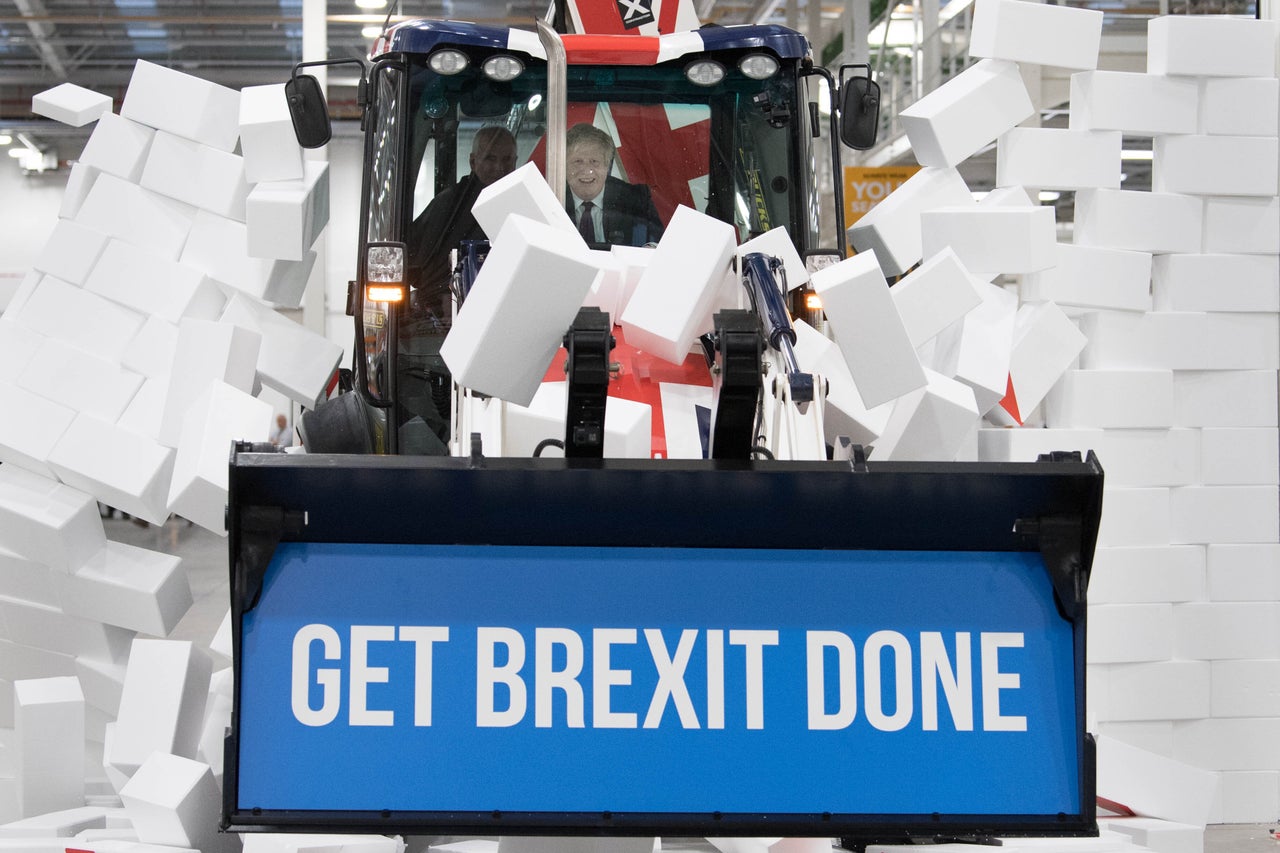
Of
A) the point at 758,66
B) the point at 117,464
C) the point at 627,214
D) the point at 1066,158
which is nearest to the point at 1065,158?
the point at 1066,158

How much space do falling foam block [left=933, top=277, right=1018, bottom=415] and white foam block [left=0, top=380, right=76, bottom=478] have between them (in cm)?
324

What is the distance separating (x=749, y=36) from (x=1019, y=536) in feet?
8.28

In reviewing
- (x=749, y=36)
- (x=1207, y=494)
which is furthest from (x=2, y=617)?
(x=1207, y=494)

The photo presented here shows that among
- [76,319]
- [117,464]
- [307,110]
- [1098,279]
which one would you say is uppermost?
[307,110]

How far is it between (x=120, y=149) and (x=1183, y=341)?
419 centimetres

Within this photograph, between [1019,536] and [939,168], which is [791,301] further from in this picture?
[1019,536]

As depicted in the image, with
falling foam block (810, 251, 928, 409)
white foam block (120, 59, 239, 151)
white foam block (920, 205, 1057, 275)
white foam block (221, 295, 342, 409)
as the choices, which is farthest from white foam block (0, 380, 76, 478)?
white foam block (920, 205, 1057, 275)

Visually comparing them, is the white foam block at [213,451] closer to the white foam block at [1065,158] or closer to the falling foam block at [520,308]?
the falling foam block at [520,308]

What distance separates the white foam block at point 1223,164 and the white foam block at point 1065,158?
0.18 metres

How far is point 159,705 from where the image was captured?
407 cm

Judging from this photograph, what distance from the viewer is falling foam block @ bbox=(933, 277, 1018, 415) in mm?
4590

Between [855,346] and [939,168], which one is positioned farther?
[939,168]

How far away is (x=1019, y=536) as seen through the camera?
2453 mm

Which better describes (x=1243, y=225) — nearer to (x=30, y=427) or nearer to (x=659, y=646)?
(x=659, y=646)
